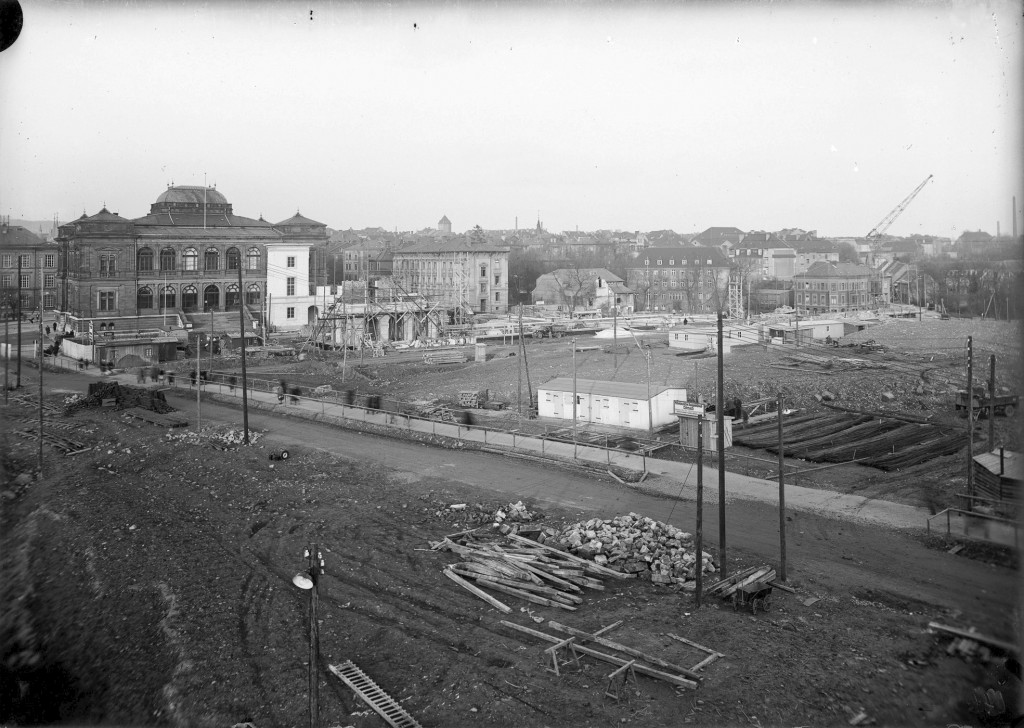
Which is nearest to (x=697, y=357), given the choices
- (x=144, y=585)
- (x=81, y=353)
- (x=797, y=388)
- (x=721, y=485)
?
(x=797, y=388)

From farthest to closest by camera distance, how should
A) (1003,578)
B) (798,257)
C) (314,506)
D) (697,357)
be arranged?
1. (798,257)
2. (697,357)
3. (314,506)
4. (1003,578)

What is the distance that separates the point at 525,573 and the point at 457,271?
3638cm

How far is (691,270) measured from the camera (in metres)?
51.2

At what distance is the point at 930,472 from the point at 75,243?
1223 inches

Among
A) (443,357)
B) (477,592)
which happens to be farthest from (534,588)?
(443,357)

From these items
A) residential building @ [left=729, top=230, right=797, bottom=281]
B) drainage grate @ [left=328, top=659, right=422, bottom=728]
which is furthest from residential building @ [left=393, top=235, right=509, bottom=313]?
drainage grate @ [left=328, top=659, right=422, bottom=728]

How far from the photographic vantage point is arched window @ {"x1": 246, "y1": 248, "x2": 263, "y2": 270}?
1302 inches

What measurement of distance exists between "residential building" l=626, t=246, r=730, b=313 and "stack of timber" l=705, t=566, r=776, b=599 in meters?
39.8

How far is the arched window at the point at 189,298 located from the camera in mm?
32219

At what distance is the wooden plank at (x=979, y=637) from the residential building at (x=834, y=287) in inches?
1274

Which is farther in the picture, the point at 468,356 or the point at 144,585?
the point at 468,356

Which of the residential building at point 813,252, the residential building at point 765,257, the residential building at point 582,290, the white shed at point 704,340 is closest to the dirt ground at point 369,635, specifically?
the white shed at point 704,340

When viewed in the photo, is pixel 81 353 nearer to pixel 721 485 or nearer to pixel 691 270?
pixel 721 485

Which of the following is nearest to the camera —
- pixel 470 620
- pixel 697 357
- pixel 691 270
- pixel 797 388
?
pixel 470 620
